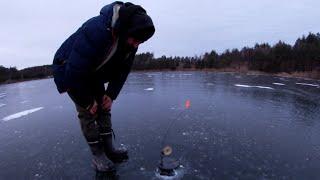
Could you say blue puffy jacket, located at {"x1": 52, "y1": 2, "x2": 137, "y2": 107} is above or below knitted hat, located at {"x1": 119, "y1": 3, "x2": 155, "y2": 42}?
below

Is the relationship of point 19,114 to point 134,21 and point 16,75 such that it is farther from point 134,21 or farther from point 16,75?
point 16,75

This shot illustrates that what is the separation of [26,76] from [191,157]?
71.8ft

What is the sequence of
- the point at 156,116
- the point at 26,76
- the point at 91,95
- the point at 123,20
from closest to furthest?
1. the point at 123,20
2. the point at 91,95
3. the point at 156,116
4. the point at 26,76

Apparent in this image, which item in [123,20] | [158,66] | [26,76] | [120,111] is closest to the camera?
[123,20]

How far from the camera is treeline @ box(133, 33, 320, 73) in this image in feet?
77.9

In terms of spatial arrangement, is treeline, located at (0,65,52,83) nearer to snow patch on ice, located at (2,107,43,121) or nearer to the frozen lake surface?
snow patch on ice, located at (2,107,43,121)

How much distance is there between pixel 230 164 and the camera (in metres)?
3.37

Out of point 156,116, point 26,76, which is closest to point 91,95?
point 156,116

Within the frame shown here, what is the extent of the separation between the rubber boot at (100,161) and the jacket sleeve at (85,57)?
54cm

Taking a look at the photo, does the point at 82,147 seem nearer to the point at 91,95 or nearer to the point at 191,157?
the point at 91,95

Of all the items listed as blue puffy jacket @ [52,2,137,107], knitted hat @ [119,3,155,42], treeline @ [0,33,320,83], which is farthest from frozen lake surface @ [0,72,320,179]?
treeline @ [0,33,320,83]

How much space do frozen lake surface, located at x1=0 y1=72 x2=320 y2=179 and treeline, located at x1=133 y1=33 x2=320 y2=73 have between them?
1774cm

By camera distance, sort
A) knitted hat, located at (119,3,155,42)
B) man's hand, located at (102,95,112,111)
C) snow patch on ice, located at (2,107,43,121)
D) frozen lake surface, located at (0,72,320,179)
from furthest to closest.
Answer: snow patch on ice, located at (2,107,43,121)
man's hand, located at (102,95,112,111)
frozen lake surface, located at (0,72,320,179)
knitted hat, located at (119,3,155,42)

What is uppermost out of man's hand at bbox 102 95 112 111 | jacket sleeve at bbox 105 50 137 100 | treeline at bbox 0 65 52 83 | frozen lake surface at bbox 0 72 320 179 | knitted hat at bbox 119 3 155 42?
knitted hat at bbox 119 3 155 42
